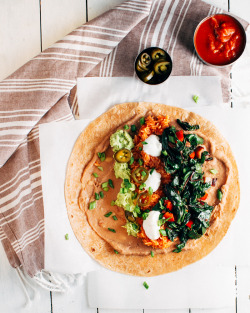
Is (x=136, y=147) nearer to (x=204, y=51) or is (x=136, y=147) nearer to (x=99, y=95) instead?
(x=99, y=95)

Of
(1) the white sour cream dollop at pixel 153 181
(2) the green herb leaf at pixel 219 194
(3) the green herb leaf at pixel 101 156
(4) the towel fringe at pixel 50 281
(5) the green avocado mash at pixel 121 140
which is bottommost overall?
(4) the towel fringe at pixel 50 281

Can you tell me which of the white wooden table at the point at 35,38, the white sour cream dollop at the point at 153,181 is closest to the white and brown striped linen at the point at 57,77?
the white wooden table at the point at 35,38

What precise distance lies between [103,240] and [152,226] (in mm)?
664

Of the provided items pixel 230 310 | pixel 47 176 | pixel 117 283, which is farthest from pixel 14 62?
pixel 230 310

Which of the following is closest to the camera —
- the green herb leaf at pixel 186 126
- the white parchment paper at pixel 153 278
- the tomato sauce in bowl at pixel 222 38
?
the tomato sauce in bowl at pixel 222 38

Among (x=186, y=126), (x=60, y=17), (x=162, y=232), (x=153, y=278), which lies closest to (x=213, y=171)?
(x=186, y=126)

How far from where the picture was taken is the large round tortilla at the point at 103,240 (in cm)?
385

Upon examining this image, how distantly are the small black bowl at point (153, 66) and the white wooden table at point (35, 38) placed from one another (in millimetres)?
764

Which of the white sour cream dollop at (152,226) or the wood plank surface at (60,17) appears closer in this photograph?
the white sour cream dollop at (152,226)

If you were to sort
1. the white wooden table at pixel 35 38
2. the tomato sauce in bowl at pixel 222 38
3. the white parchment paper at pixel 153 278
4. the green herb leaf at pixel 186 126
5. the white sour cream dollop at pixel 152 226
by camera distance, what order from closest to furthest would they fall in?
the white sour cream dollop at pixel 152 226, the tomato sauce in bowl at pixel 222 38, the green herb leaf at pixel 186 126, the white parchment paper at pixel 153 278, the white wooden table at pixel 35 38

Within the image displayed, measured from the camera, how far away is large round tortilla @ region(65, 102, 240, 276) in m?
3.85

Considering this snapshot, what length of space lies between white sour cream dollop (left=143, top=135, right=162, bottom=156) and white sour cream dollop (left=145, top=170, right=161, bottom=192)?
196 millimetres

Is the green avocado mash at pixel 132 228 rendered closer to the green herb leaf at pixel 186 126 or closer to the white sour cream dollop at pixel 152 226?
the white sour cream dollop at pixel 152 226

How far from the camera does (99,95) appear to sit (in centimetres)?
392
